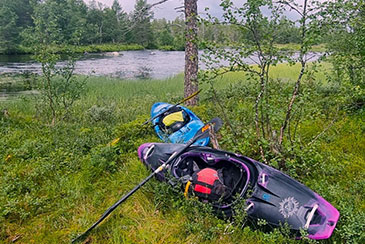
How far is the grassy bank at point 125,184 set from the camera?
84.9 inches

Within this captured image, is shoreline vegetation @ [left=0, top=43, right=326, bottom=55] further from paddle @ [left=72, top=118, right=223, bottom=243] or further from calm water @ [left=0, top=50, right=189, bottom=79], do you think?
calm water @ [left=0, top=50, right=189, bottom=79]

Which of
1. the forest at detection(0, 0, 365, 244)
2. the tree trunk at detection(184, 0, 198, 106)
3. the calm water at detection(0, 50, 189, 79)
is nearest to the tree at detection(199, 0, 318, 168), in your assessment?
the forest at detection(0, 0, 365, 244)

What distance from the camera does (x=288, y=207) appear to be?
211 cm

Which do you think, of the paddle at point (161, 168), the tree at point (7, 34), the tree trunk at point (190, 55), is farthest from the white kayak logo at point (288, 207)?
the tree at point (7, 34)

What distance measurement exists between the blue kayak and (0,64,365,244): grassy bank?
0.73 feet

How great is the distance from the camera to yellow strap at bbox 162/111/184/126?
406cm

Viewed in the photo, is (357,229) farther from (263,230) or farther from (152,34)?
(152,34)

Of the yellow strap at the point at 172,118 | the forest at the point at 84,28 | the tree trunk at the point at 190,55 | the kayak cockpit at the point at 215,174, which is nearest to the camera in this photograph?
the kayak cockpit at the point at 215,174

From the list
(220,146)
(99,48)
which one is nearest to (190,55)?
(220,146)

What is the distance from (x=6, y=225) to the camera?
7.59ft

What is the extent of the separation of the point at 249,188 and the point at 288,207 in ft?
1.11

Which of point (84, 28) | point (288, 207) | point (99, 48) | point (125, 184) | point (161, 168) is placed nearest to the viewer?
point (288, 207)

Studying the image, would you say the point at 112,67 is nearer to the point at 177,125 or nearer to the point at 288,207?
the point at 177,125

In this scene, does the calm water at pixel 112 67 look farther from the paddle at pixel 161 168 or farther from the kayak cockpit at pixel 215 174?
the kayak cockpit at pixel 215 174
